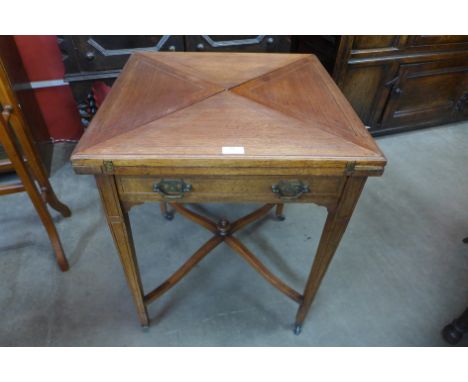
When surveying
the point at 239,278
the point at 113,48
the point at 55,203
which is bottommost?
the point at 239,278

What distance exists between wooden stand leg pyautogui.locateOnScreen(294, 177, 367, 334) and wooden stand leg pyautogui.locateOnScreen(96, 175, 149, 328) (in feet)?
1.92

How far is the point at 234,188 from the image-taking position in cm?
85

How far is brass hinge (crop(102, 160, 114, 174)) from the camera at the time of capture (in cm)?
76

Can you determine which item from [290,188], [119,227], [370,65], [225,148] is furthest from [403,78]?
[119,227]

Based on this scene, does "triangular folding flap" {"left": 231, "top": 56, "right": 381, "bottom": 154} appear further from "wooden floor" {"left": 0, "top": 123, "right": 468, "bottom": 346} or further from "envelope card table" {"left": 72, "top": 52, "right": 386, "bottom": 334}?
"wooden floor" {"left": 0, "top": 123, "right": 468, "bottom": 346}

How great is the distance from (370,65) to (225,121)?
1.62 m

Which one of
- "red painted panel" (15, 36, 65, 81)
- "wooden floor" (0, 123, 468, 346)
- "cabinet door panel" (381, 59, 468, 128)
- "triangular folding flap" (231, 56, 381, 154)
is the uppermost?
"triangular folding flap" (231, 56, 381, 154)

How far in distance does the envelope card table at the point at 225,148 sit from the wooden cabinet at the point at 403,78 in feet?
3.70

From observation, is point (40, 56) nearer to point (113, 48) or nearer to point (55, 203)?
point (113, 48)

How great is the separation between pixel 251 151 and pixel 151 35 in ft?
3.79

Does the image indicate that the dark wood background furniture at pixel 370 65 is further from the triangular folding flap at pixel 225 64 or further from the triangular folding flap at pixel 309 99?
the triangular folding flap at pixel 309 99

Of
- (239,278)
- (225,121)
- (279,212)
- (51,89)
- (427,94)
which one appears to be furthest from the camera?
(427,94)

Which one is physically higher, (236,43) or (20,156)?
(236,43)

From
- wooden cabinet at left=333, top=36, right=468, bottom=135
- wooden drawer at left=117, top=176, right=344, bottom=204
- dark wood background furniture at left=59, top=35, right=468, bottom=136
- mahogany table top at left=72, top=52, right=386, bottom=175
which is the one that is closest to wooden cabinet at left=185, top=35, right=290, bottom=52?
dark wood background furniture at left=59, top=35, right=468, bottom=136
